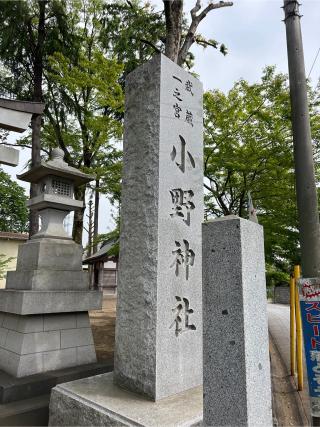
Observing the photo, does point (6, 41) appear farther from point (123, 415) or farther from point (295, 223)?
point (123, 415)

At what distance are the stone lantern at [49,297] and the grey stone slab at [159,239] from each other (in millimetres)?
1418

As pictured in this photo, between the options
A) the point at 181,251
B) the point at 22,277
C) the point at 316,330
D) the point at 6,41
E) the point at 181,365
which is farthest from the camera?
the point at 6,41

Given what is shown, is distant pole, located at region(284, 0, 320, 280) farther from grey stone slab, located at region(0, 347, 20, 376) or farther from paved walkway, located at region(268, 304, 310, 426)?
grey stone slab, located at region(0, 347, 20, 376)

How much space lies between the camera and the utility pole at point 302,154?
14.3 feet

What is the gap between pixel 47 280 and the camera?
4465 mm

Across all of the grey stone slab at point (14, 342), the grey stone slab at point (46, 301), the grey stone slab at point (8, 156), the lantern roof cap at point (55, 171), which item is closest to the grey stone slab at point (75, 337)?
the grey stone slab at point (46, 301)

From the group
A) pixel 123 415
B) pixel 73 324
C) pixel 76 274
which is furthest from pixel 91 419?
pixel 76 274

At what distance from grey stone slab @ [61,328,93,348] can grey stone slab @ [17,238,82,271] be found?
919 mm

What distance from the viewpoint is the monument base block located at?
2447mm

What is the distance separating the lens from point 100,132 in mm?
11227

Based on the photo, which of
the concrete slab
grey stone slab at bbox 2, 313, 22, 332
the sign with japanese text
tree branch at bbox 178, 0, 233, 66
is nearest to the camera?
the sign with japanese text

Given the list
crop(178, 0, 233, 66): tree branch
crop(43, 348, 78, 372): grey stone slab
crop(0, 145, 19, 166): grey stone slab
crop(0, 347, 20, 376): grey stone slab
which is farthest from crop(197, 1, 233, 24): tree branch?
crop(0, 347, 20, 376): grey stone slab

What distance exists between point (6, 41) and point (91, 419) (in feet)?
40.2

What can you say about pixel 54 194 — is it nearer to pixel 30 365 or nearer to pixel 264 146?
pixel 30 365
